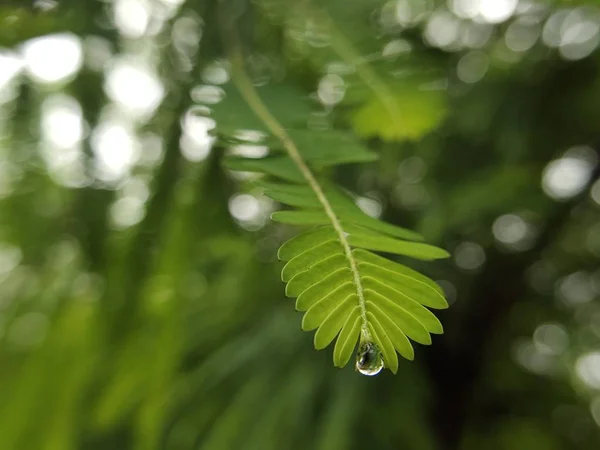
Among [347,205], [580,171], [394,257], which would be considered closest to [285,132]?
[347,205]

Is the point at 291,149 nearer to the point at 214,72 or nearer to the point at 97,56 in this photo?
the point at 214,72

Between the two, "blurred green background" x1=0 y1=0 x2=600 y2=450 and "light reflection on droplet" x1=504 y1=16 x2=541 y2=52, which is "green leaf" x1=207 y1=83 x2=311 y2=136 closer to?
"blurred green background" x1=0 y1=0 x2=600 y2=450

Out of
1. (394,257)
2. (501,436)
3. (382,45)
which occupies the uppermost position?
(382,45)

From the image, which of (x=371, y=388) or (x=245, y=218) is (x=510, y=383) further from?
(x=245, y=218)

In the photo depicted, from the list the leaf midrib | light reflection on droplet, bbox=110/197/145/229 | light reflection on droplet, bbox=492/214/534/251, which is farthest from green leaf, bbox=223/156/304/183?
light reflection on droplet, bbox=492/214/534/251

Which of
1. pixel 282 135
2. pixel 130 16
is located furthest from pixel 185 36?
pixel 282 135

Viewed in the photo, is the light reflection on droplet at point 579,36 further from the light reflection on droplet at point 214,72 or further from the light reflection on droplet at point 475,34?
the light reflection on droplet at point 214,72

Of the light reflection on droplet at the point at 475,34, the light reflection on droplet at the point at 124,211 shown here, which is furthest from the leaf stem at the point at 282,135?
the light reflection on droplet at the point at 475,34
